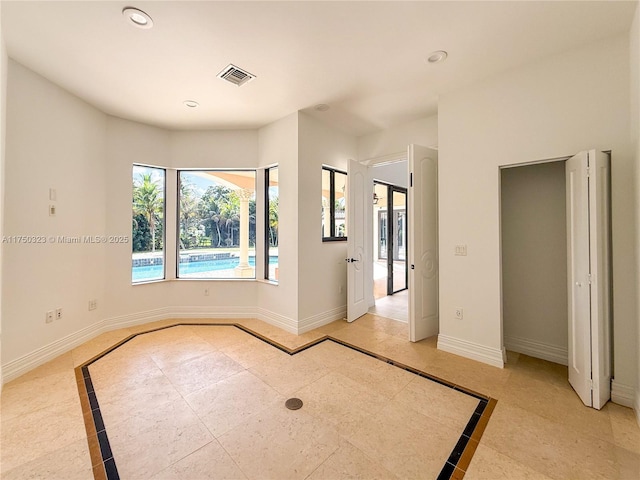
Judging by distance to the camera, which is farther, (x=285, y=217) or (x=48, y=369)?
(x=285, y=217)

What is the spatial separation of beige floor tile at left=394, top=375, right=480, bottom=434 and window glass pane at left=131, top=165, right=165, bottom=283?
12.6ft

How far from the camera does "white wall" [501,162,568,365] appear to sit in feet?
9.50

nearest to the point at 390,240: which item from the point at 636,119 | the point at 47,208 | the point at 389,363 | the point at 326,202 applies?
the point at 326,202

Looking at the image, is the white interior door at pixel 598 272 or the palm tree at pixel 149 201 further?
the palm tree at pixel 149 201

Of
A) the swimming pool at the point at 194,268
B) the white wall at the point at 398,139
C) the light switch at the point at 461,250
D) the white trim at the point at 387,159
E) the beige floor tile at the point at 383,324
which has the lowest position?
the beige floor tile at the point at 383,324

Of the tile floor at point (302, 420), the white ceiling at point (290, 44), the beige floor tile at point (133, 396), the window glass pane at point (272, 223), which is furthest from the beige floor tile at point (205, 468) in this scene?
the white ceiling at point (290, 44)

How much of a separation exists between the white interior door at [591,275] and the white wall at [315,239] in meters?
2.73

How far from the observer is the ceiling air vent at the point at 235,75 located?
2.69m

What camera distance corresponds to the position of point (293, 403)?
86.0 inches

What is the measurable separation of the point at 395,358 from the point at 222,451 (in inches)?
74.3

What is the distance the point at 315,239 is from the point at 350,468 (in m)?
2.70

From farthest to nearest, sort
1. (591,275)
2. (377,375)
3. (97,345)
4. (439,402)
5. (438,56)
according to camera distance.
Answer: (97,345), (377,375), (438,56), (439,402), (591,275)

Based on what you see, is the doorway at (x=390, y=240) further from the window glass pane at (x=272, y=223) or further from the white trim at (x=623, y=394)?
the white trim at (x=623, y=394)

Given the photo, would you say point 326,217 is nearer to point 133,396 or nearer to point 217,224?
point 217,224
